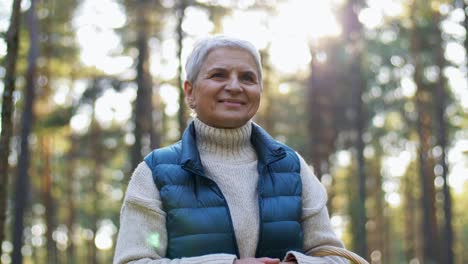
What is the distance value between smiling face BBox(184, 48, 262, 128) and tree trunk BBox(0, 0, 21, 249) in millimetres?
4155

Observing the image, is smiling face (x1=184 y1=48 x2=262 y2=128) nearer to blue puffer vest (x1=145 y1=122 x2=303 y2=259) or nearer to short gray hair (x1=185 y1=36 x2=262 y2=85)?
short gray hair (x1=185 y1=36 x2=262 y2=85)

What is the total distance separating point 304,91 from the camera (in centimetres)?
2502

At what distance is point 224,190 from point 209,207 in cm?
16

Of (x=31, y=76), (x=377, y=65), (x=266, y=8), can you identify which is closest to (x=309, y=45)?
(x=266, y=8)

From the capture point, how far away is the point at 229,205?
2.67 metres

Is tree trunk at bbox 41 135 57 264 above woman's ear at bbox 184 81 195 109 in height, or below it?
below

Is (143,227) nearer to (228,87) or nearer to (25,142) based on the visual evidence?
(228,87)

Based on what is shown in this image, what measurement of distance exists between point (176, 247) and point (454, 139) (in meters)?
23.0

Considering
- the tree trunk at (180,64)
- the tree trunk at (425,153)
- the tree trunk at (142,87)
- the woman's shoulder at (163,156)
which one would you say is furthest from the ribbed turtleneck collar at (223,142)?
the tree trunk at (425,153)

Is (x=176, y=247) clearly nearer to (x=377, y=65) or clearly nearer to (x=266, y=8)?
(x=266, y=8)

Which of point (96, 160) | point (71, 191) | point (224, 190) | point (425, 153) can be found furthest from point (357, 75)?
point (224, 190)

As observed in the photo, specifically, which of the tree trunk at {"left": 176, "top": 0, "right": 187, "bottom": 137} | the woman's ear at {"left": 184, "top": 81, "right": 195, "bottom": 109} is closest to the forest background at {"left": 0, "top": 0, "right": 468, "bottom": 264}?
the tree trunk at {"left": 176, "top": 0, "right": 187, "bottom": 137}

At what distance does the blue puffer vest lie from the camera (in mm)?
2547

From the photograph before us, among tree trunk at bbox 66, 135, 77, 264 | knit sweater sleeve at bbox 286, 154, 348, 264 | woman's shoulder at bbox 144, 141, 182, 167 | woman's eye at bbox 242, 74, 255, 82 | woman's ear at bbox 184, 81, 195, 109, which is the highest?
woman's eye at bbox 242, 74, 255, 82
